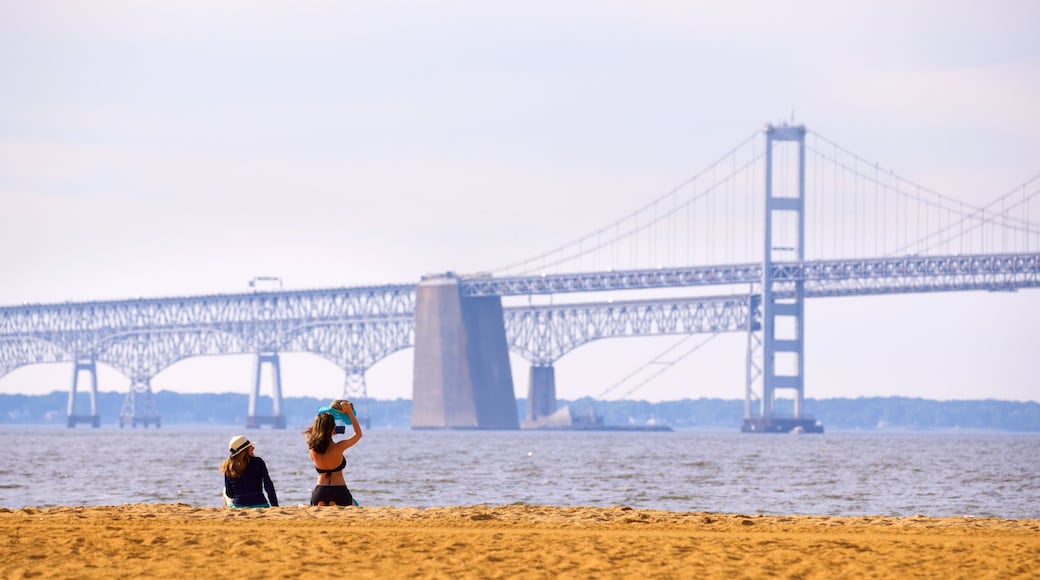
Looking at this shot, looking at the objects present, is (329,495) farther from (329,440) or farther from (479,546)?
(479,546)

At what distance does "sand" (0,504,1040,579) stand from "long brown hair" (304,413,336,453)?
26.7 inches

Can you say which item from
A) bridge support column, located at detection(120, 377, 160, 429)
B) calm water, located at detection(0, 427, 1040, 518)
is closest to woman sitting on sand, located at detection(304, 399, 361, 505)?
calm water, located at detection(0, 427, 1040, 518)

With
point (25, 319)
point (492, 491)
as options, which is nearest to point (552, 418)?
point (25, 319)

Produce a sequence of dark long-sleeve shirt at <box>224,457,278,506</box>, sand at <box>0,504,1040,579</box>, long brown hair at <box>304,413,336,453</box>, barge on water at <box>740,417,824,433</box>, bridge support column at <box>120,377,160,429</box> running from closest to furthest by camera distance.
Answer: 1. sand at <box>0,504,1040,579</box>
2. long brown hair at <box>304,413,336,453</box>
3. dark long-sleeve shirt at <box>224,457,278,506</box>
4. barge on water at <box>740,417,824,433</box>
5. bridge support column at <box>120,377,160,429</box>

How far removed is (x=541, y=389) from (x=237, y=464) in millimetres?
115321

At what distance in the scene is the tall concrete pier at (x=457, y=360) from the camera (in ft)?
375

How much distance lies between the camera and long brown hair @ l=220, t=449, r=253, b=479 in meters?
15.5

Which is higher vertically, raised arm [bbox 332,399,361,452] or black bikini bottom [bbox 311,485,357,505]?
raised arm [bbox 332,399,361,452]

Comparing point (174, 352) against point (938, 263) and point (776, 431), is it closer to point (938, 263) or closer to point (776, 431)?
point (776, 431)

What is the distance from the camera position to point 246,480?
16.0m

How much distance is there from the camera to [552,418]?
415 ft

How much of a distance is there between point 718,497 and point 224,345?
371 ft

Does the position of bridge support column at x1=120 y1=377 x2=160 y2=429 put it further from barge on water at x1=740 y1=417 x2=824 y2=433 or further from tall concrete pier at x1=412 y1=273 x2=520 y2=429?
barge on water at x1=740 y1=417 x2=824 y2=433

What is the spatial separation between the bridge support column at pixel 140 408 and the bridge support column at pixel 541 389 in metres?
35.1
